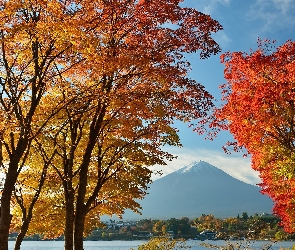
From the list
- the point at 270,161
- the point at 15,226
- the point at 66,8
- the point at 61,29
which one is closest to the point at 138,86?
the point at 66,8

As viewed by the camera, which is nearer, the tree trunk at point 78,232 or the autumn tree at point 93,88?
the autumn tree at point 93,88

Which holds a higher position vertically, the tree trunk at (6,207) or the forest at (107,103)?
the forest at (107,103)

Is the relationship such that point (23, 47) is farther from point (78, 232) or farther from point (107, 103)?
point (78, 232)

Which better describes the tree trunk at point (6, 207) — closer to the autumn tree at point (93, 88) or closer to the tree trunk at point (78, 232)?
the autumn tree at point (93, 88)

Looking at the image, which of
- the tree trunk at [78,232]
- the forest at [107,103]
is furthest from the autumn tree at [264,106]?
the tree trunk at [78,232]

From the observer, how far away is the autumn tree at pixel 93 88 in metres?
11.3

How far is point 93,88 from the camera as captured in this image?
45.0 feet

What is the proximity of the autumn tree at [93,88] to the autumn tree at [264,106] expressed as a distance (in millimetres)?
2781

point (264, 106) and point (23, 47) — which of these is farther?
point (264, 106)

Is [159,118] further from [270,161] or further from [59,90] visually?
[270,161]

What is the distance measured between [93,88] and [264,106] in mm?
7089

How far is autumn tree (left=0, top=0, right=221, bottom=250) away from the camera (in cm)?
1127

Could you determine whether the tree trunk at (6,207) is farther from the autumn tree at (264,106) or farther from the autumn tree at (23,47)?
the autumn tree at (264,106)

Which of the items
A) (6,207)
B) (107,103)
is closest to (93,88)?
(107,103)
